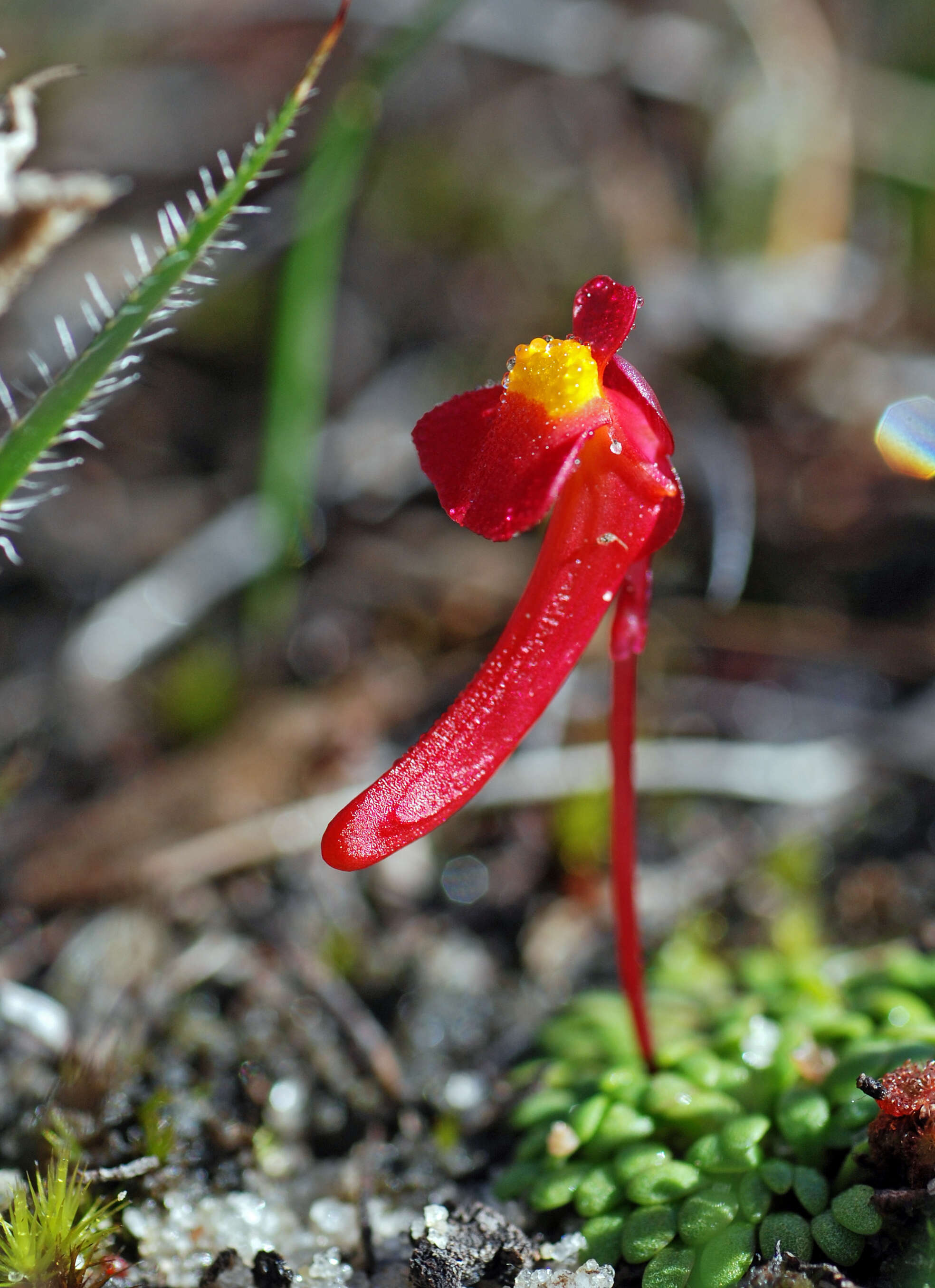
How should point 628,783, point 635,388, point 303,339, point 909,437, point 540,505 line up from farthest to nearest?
point 909,437 < point 303,339 < point 628,783 < point 635,388 < point 540,505

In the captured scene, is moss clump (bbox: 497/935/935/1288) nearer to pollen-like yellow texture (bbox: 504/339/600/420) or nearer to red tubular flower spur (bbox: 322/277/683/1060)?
red tubular flower spur (bbox: 322/277/683/1060)

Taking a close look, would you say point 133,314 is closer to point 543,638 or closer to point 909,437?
point 543,638

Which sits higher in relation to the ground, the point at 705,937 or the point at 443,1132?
the point at 443,1132

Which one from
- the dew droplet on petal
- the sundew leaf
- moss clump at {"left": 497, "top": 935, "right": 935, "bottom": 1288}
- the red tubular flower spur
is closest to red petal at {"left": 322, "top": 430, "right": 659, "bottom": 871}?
the red tubular flower spur

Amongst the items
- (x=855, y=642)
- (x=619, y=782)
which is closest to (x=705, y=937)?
(x=619, y=782)

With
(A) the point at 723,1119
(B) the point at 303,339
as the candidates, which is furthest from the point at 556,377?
(B) the point at 303,339

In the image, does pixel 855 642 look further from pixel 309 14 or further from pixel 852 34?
pixel 309 14

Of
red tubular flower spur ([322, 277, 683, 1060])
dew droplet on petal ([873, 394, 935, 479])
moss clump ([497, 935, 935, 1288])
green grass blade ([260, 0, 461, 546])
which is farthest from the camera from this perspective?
dew droplet on petal ([873, 394, 935, 479])
